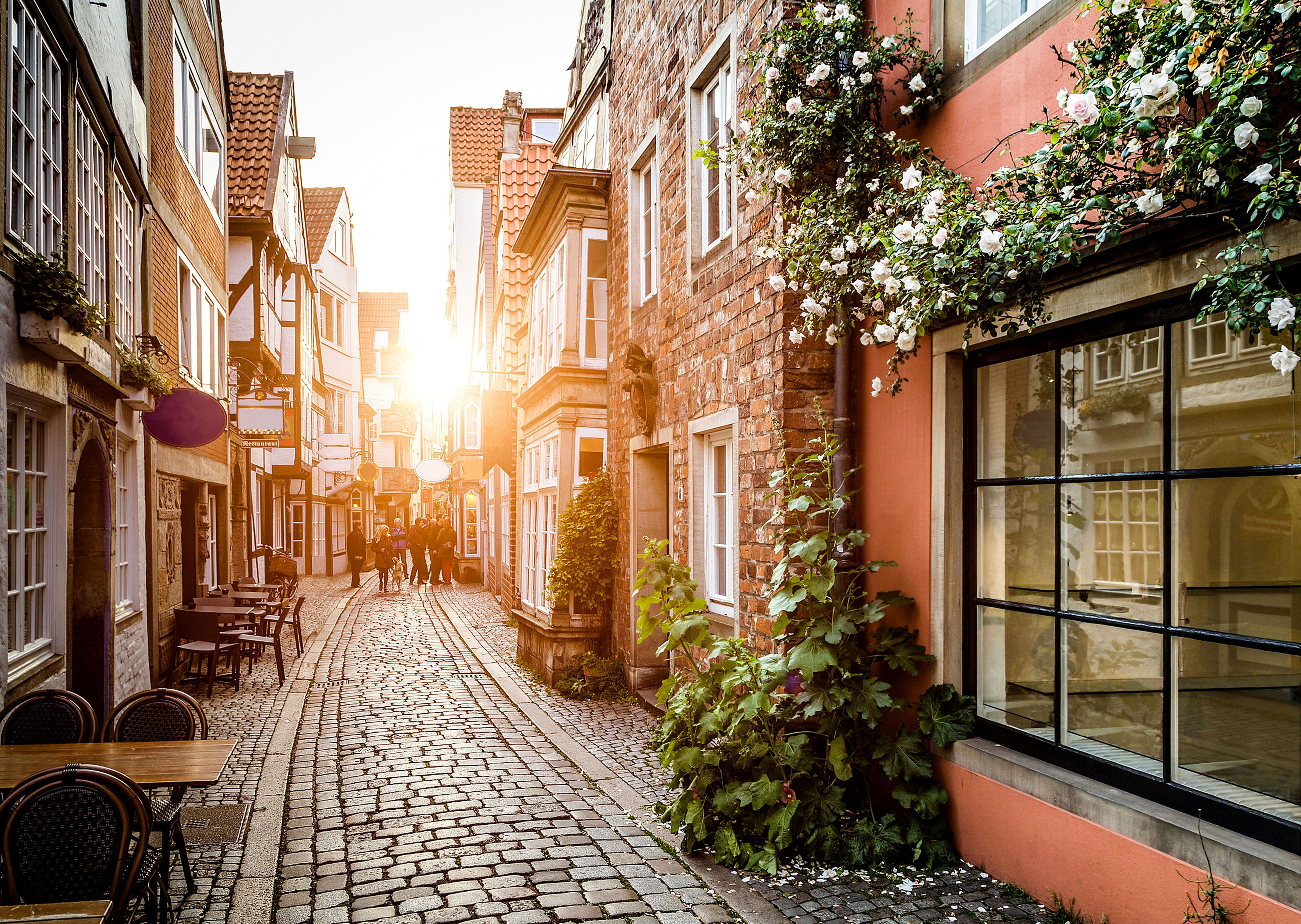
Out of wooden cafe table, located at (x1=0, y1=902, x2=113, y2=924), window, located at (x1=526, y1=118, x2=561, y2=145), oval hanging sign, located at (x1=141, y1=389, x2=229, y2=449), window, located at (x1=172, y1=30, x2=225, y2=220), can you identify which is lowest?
wooden cafe table, located at (x1=0, y1=902, x2=113, y2=924)

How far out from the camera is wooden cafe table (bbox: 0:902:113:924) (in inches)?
107

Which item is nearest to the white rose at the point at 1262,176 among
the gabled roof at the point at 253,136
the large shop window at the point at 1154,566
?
the large shop window at the point at 1154,566

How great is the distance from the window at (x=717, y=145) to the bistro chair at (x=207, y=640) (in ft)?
21.2

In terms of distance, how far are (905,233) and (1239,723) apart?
241 centimetres

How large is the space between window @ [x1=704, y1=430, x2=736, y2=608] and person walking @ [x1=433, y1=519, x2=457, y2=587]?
1738 centimetres

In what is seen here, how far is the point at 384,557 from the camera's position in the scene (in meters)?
21.5

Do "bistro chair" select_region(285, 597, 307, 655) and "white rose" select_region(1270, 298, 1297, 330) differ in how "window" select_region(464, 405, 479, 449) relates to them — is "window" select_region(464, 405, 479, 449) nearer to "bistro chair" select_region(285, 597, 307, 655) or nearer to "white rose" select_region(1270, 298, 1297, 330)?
"bistro chair" select_region(285, 597, 307, 655)

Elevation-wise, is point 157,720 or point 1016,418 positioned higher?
point 1016,418

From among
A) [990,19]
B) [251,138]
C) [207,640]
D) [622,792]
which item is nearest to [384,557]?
[251,138]

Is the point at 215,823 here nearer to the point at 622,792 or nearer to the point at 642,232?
the point at 622,792

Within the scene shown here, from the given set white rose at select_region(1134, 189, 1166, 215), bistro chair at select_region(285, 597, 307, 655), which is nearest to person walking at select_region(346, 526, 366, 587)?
bistro chair at select_region(285, 597, 307, 655)

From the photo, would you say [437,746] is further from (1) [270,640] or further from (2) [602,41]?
(2) [602,41]

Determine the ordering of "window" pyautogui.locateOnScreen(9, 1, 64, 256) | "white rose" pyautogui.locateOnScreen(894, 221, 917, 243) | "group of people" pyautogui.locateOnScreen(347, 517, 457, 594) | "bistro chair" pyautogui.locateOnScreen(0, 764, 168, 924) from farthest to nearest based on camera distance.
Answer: "group of people" pyautogui.locateOnScreen(347, 517, 457, 594)
"window" pyautogui.locateOnScreen(9, 1, 64, 256)
"white rose" pyautogui.locateOnScreen(894, 221, 917, 243)
"bistro chair" pyautogui.locateOnScreen(0, 764, 168, 924)

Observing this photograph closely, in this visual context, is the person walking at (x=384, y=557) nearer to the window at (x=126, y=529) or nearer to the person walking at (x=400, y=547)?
the person walking at (x=400, y=547)
